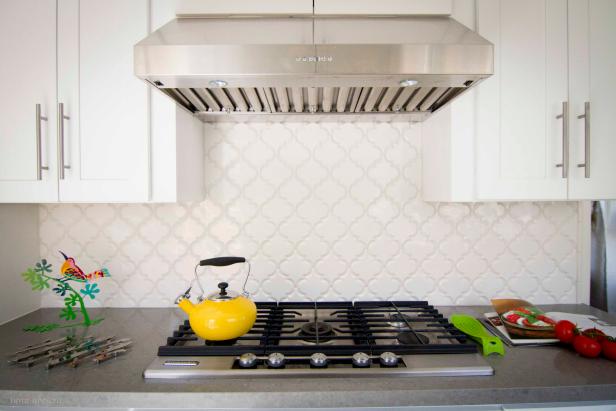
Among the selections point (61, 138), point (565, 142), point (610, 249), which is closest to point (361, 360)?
point (565, 142)

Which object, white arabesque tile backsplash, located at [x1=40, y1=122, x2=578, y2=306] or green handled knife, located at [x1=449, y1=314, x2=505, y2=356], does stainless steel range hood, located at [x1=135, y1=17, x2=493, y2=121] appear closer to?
white arabesque tile backsplash, located at [x1=40, y1=122, x2=578, y2=306]

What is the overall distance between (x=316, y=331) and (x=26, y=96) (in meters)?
1.33

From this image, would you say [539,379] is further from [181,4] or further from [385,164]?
[181,4]

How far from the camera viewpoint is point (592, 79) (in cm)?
122

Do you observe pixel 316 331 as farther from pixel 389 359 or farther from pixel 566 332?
pixel 566 332

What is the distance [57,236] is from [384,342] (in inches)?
59.2

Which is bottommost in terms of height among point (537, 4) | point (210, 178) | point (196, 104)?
point (210, 178)

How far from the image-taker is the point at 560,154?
1.21m

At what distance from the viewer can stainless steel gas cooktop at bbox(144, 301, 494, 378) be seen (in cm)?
97

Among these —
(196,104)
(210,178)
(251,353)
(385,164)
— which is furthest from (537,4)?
(251,353)

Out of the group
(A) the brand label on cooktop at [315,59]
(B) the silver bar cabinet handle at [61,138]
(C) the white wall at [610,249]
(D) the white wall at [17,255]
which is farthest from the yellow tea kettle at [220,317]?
(C) the white wall at [610,249]

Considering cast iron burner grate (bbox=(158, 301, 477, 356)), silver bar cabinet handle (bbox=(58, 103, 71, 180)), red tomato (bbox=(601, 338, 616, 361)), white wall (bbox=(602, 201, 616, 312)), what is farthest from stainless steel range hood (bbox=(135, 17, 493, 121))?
white wall (bbox=(602, 201, 616, 312))

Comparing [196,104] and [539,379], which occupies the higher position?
[196,104]

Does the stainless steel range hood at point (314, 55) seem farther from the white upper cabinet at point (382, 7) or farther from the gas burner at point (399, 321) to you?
the gas burner at point (399, 321)
